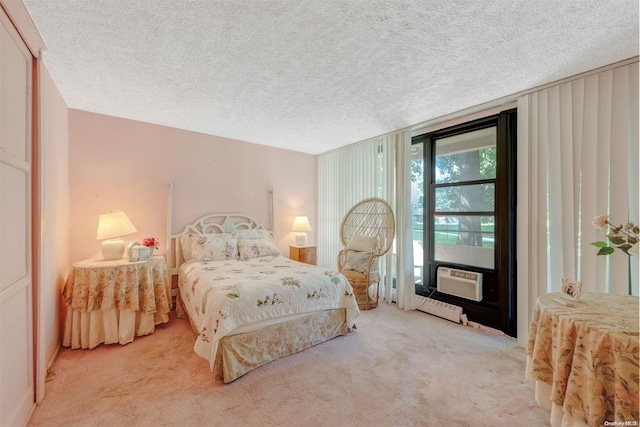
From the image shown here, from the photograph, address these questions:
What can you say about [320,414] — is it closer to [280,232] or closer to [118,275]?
[118,275]

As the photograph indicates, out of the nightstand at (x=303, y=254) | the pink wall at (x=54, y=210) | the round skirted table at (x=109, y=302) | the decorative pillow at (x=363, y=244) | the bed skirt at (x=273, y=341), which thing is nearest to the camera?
the bed skirt at (x=273, y=341)

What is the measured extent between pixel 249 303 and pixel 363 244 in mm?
2098

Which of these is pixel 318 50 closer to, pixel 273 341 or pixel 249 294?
pixel 249 294

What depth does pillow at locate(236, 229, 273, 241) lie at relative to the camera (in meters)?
3.84

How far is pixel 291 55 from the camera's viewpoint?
1.94 meters

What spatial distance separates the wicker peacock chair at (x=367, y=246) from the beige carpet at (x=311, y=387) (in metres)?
0.92

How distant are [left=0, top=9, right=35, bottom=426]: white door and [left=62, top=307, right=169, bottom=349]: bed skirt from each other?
2.68 feet

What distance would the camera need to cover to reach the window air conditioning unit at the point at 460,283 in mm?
2978

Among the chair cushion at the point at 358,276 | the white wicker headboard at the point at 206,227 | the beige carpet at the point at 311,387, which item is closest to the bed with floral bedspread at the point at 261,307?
the beige carpet at the point at 311,387

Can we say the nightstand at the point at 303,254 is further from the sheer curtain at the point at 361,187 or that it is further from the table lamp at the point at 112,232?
the table lamp at the point at 112,232

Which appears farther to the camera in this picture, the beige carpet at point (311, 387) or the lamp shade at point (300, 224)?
the lamp shade at point (300, 224)

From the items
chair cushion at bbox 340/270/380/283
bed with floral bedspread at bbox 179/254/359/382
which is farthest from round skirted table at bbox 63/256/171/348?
chair cushion at bbox 340/270/380/283

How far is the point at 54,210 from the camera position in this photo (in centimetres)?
234

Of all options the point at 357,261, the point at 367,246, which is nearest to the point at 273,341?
the point at 357,261
